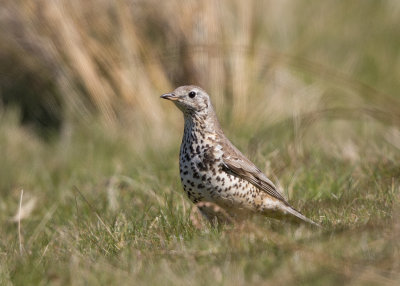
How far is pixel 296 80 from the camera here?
8805mm

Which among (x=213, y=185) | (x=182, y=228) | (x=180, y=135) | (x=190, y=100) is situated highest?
(x=190, y=100)

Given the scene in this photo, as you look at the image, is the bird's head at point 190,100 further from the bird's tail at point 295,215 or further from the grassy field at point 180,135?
the bird's tail at point 295,215

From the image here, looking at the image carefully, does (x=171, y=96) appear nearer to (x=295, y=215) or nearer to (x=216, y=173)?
(x=216, y=173)

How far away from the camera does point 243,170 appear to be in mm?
4492

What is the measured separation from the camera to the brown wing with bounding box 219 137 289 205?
4441 mm

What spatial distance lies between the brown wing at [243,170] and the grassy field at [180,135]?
231 mm

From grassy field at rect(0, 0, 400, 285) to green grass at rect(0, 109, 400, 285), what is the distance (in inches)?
0.5

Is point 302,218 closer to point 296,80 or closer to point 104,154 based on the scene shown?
point 104,154

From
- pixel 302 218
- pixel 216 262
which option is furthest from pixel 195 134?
pixel 216 262

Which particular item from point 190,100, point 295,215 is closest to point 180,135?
point 190,100

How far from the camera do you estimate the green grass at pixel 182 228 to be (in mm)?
3172

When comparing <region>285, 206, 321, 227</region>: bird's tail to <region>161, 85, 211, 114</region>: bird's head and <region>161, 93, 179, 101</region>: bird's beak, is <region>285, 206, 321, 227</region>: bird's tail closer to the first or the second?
<region>161, 85, 211, 114</region>: bird's head

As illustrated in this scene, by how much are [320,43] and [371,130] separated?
267 cm

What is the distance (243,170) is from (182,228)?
1.98ft
